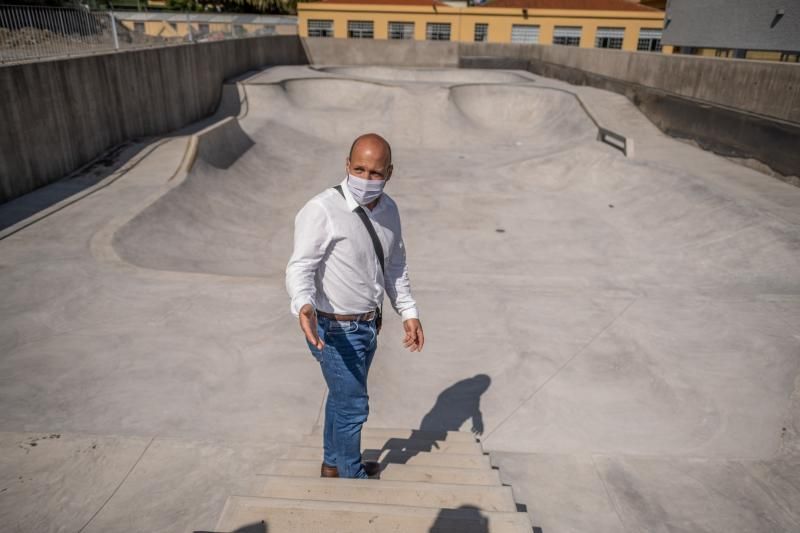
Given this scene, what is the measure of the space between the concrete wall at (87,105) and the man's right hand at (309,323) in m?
10.4

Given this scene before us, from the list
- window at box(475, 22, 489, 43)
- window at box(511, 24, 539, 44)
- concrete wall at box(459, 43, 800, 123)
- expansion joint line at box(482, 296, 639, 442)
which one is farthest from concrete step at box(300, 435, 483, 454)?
window at box(511, 24, 539, 44)

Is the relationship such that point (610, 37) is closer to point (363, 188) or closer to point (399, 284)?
point (399, 284)

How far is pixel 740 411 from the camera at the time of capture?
502 centimetres

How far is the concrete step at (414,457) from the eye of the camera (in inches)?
130

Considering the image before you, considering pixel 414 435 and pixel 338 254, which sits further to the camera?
pixel 414 435

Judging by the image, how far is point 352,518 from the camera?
2186 millimetres

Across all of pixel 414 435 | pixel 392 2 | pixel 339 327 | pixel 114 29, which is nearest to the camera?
pixel 339 327

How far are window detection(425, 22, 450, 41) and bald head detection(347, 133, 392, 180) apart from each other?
149 feet

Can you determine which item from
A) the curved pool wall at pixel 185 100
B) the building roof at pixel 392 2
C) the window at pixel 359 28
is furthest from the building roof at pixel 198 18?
the curved pool wall at pixel 185 100

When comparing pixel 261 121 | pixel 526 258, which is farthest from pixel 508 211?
pixel 261 121

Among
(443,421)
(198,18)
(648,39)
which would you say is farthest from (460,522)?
(198,18)

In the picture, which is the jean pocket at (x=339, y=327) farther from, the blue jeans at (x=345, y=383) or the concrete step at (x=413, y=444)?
the concrete step at (x=413, y=444)

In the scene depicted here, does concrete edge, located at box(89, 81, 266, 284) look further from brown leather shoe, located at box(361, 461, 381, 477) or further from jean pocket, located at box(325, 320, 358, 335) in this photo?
jean pocket, located at box(325, 320, 358, 335)

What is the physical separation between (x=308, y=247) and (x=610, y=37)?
46.8 meters
